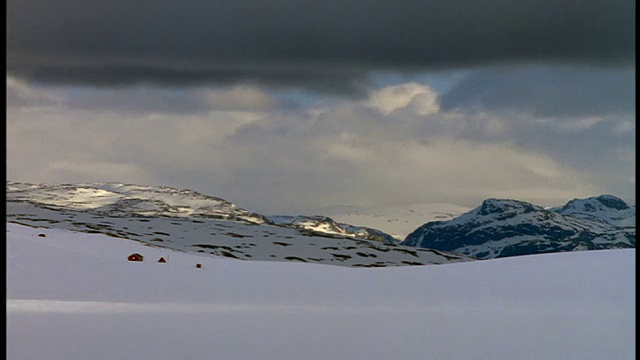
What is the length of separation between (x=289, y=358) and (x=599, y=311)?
4705 mm

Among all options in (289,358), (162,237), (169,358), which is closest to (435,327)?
(289,358)

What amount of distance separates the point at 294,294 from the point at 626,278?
569cm

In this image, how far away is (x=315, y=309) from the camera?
1073 centimetres

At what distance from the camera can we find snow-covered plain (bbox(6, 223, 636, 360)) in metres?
8.23

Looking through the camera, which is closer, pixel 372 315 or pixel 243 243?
pixel 372 315

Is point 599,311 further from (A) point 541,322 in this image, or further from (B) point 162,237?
(B) point 162,237

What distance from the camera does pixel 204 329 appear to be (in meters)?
9.00

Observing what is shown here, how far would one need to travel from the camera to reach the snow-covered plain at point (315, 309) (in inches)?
324

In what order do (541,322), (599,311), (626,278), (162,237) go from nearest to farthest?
(541,322) → (599,311) → (626,278) → (162,237)

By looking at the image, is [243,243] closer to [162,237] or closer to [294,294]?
[162,237]

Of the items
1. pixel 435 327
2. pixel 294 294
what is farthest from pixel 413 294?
pixel 435 327

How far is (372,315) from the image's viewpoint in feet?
33.7

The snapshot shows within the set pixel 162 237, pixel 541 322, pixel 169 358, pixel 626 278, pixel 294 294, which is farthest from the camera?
pixel 162 237

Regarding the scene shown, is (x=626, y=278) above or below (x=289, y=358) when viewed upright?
above
